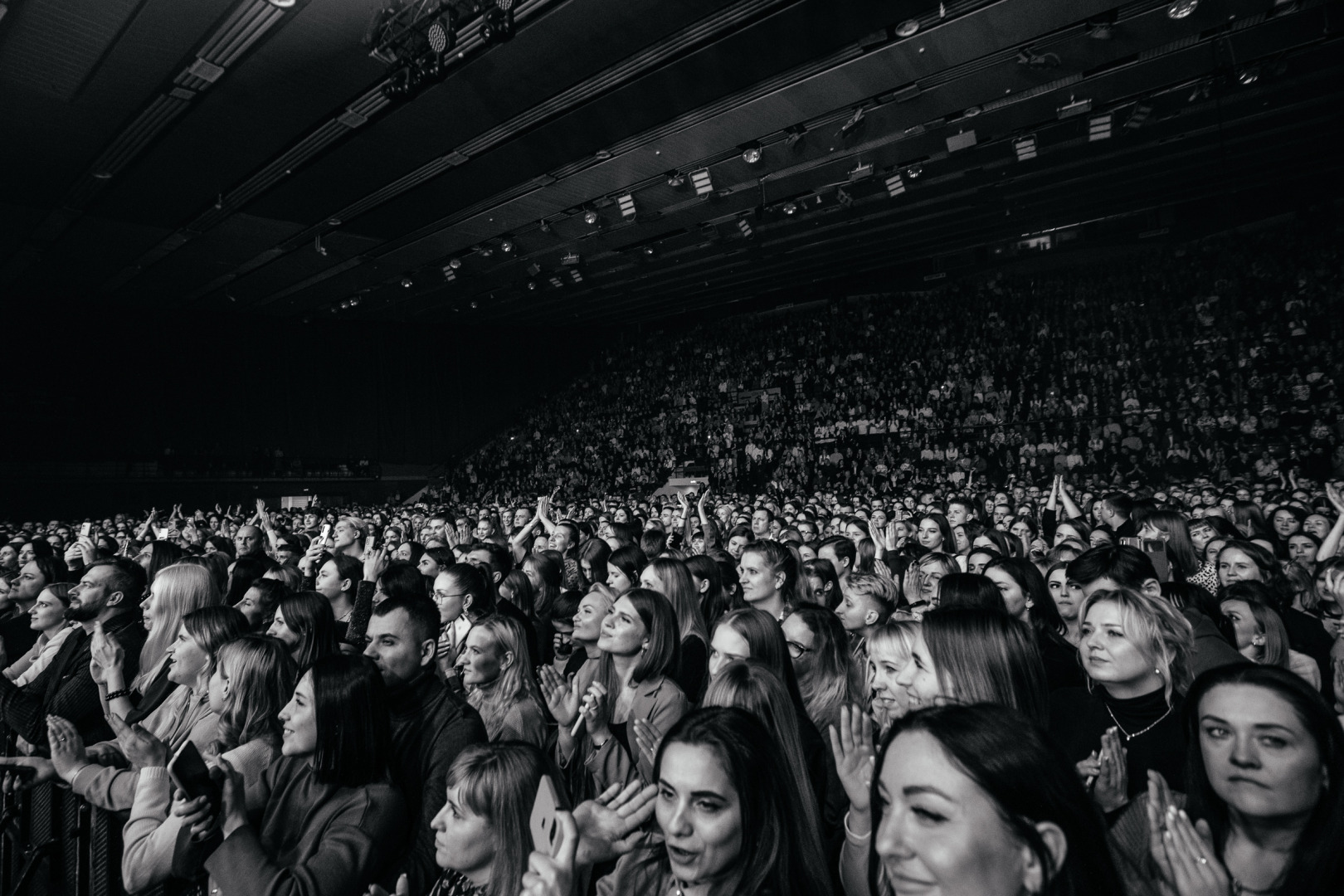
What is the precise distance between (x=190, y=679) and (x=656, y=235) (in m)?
15.0

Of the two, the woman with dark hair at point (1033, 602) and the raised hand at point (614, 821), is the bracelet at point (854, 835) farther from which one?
the woman with dark hair at point (1033, 602)

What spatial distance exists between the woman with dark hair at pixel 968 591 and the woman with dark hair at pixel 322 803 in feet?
7.93

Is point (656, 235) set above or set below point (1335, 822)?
above

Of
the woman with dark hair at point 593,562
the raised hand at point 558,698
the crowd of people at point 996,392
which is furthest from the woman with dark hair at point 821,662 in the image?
the crowd of people at point 996,392

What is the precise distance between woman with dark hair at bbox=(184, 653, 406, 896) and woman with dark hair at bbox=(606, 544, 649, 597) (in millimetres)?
2371

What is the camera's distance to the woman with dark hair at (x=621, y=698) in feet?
8.90

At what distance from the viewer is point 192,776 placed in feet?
6.10

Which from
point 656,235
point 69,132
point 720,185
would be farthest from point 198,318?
point 720,185

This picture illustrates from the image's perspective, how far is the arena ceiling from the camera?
8.75m

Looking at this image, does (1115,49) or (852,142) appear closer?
(1115,49)

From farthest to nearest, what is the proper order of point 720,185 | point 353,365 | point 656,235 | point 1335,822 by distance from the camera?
point 353,365
point 656,235
point 720,185
point 1335,822

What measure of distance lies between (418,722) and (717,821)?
1464mm

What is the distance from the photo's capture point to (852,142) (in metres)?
11.9

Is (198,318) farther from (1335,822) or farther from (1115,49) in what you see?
(1335,822)
